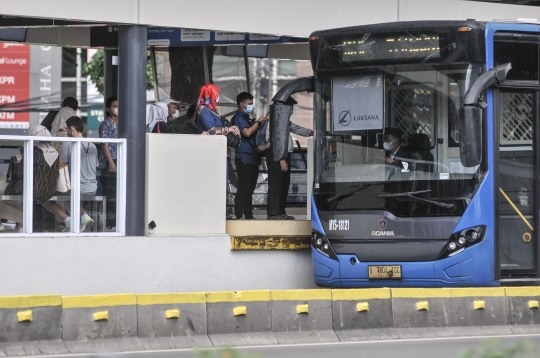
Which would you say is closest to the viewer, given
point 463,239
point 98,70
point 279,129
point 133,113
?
point 463,239

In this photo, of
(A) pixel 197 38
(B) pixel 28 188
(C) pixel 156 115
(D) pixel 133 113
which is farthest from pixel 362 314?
(A) pixel 197 38

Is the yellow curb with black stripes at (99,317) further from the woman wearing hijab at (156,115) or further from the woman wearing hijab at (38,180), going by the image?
the woman wearing hijab at (156,115)

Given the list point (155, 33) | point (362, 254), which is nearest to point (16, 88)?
point (155, 33)

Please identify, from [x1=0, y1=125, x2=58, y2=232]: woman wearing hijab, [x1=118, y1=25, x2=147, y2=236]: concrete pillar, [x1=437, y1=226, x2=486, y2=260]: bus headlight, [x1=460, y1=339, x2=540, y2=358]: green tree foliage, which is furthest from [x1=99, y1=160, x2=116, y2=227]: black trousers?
[x1=460, y1=339, x2=540, y2=358]: green tree foliage

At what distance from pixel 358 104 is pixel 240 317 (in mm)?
3220

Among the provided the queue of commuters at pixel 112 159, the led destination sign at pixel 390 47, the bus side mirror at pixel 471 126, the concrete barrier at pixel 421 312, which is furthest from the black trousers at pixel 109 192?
the bus side mirror at pixel 471 126

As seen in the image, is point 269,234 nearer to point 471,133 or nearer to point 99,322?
point 471,133

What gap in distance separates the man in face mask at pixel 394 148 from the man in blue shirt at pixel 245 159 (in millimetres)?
2257

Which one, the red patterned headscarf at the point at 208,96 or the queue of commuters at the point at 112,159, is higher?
the red patterned headscarf at the point at 208,96

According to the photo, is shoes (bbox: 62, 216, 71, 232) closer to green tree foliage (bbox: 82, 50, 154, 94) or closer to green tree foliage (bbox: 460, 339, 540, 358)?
green tree foliage (bbox: 460, 339, 540, 358)

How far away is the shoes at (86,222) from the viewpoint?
13.3 meters

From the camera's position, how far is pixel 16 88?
52.2 metres

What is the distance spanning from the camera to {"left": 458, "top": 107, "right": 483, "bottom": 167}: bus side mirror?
39.2 feet

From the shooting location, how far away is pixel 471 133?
1196 centimetres
